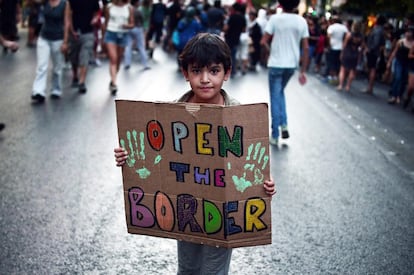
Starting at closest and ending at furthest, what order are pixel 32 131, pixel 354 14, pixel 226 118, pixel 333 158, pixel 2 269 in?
pixel 226 118 < pixel 2 269 < pixel 333 158 < pixel 32 131 < pixel 354 14

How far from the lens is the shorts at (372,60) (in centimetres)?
1360

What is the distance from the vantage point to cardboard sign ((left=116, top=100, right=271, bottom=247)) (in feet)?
8.29

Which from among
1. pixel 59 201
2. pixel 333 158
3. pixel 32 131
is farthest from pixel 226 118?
pixel 32 131

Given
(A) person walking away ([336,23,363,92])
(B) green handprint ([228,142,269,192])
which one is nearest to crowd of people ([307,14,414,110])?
(A) person walking away ([336,23,363,92])

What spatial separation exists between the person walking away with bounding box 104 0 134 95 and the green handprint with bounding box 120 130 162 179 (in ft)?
27.1

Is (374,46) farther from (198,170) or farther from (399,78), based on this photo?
(198,170)

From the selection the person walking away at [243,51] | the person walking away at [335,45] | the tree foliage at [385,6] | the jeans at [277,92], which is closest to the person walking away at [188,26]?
the person walking away at [243,51]

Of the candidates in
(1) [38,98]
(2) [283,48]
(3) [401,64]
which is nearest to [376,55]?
(3) [401,64]

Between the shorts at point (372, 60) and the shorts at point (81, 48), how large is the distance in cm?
653

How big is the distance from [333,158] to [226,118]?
4.87 meters

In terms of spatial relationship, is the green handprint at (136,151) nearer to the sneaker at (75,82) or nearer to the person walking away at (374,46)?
the sneaker at (75,82)

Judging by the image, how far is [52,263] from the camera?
12.8ft

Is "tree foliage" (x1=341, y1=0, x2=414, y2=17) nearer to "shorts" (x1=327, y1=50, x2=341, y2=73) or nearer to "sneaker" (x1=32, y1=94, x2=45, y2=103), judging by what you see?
"shorts" (x1=327, y1=50, x2=341, y2=73)

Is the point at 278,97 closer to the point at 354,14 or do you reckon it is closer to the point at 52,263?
the point at 52,263
